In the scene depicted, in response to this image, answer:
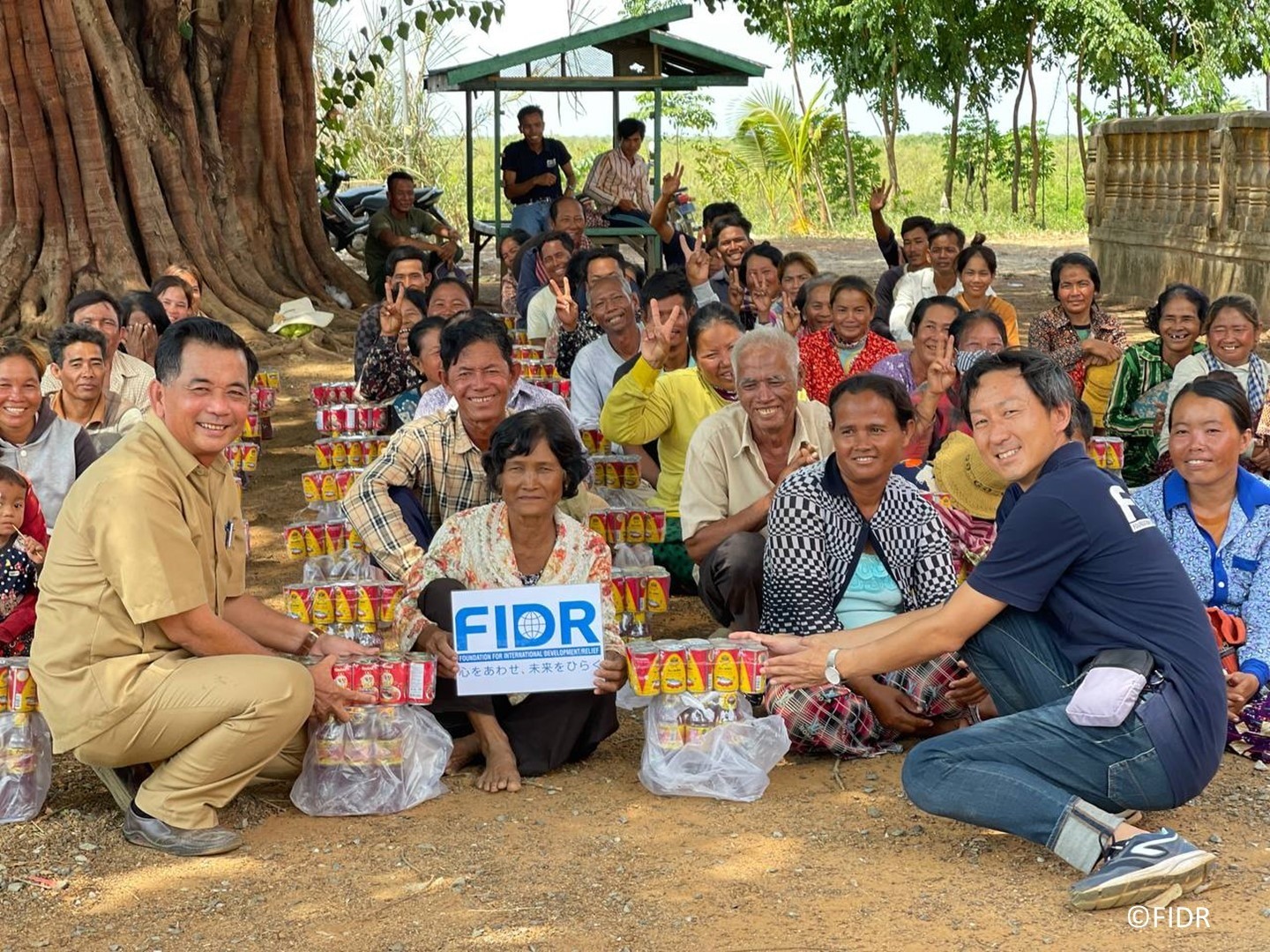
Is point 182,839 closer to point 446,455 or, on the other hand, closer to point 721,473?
point 446,455

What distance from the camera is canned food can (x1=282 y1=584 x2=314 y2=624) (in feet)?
14.8

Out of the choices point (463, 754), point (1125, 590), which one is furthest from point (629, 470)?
point (1125, 590)

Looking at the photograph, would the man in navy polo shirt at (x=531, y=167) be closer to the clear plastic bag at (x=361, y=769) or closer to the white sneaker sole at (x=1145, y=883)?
the clear plastic bag at (x=361, y=769)

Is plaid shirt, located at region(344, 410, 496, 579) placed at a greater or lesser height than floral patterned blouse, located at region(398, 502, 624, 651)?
greater

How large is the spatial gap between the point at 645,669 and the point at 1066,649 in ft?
3.66

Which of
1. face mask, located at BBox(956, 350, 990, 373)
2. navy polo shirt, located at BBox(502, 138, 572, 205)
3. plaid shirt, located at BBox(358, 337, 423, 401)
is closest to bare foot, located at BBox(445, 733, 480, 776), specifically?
face mask, located at BBox(956, 350, 990, 373)

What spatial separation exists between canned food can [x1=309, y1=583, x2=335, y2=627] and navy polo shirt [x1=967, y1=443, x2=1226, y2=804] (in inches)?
79.7

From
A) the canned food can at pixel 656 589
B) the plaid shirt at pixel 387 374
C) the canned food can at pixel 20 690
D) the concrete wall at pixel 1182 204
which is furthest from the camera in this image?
the concrete wall at pixel 1182 204

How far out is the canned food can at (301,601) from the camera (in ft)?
14.8

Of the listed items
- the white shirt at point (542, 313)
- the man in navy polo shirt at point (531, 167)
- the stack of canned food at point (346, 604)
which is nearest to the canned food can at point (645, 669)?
the stack of canned food at point (346, 604)

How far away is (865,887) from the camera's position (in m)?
3.54

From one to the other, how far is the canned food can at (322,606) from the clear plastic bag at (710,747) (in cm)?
105

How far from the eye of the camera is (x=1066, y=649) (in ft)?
11.9

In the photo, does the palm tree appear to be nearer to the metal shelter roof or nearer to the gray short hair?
the metal shelter roof
